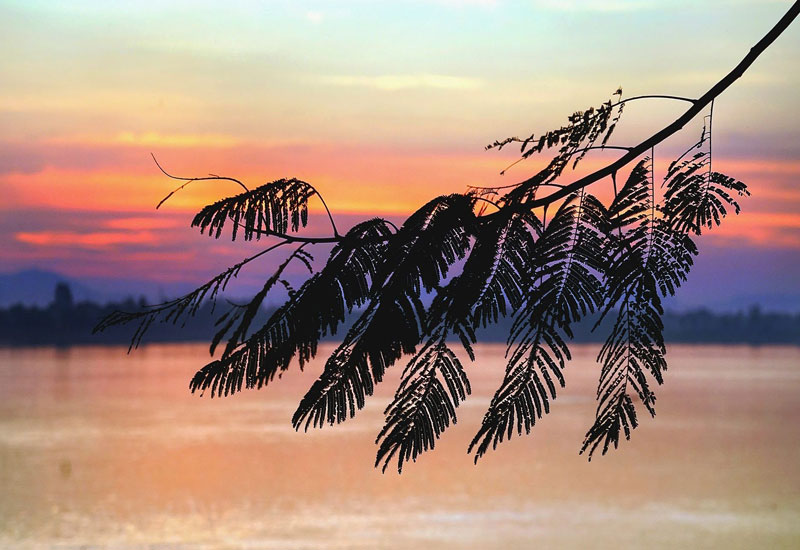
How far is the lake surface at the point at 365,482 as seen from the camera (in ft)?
181

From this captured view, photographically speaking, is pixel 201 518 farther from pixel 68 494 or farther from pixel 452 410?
pixel 452 410

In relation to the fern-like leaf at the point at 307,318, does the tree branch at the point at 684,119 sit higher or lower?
higher

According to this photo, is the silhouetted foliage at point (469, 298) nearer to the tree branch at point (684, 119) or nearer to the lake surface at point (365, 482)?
the tree branch at point (684, 119)

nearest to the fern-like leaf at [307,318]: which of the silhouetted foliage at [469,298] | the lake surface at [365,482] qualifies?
the silhouetted foliage at [469,298]

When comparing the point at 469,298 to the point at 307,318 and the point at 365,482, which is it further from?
the point at 365,482

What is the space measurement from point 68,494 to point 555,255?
64576mm

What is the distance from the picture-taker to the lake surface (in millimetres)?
55062

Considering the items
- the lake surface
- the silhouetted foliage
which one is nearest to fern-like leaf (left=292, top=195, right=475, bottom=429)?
the silhouetted foliage

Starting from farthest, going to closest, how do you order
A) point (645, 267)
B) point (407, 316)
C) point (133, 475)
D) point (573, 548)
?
point (133, 475), point (573, 548), point (645, 267), point (407, 316)

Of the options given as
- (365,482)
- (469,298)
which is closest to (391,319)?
(469,298)

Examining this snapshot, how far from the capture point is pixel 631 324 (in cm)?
147

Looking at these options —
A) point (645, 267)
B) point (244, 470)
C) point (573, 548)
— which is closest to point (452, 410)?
point (645, 267)

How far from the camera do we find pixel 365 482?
6619 centimetres

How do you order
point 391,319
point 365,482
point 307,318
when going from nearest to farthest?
1. point 391,319
2. point 307,318
3. point 365,482
